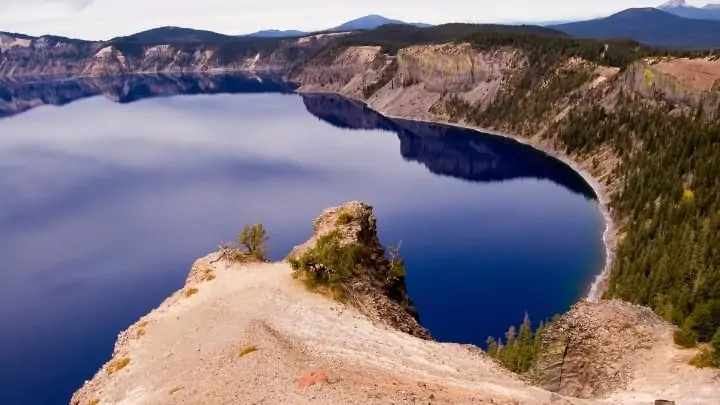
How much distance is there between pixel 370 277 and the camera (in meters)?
55.4

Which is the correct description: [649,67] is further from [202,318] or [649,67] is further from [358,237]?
[202,318]

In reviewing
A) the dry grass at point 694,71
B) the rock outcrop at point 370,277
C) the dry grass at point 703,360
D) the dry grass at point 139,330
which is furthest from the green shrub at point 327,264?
the dry grass at point 694,71

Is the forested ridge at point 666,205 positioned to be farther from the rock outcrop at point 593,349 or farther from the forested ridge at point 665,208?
the rock outcrop at point 593,349

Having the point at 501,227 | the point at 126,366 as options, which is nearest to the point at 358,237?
the point at 126,366

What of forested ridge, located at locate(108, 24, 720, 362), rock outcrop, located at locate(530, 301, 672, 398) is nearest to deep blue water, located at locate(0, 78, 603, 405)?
forested ridge, located at locate(108, 24, 720, 362)

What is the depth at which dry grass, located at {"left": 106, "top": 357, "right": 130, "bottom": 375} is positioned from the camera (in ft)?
149

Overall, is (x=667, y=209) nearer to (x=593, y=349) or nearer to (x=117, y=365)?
(x=593, y=349)

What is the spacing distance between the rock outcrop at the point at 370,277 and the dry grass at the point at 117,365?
17339 millimetres

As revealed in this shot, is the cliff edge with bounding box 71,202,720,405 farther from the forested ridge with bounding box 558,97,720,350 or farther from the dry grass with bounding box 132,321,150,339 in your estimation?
the forested ridge with bounding box 558,97,720,350

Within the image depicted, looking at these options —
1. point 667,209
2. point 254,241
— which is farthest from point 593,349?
point 667,209

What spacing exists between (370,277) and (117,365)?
22904 mm

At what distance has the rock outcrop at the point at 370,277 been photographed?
51.3 metres

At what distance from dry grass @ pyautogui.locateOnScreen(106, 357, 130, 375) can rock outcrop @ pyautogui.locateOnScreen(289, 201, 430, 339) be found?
1734 centimetres

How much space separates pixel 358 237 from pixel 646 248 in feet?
221
